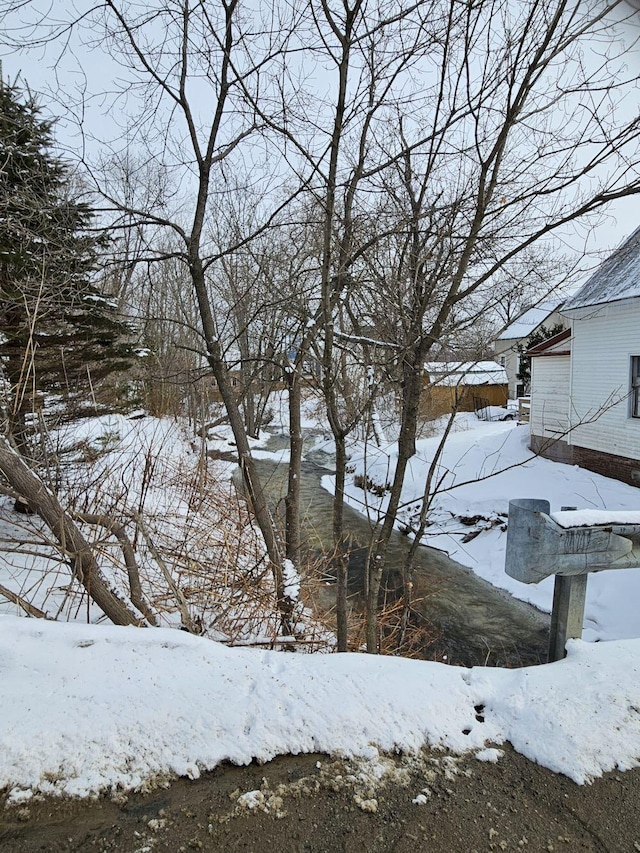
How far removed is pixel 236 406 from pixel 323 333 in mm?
1685

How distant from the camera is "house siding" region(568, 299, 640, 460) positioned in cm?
1392

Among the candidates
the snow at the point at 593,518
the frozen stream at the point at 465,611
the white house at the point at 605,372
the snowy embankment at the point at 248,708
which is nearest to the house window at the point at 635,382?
the white house at the point at 605,372

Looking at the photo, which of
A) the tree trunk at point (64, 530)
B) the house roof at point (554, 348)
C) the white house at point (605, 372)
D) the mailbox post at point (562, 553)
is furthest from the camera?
the house roof at point (554, 348)

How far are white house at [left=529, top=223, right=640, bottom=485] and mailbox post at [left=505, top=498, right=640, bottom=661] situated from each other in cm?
1126

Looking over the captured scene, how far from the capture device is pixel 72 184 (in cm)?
497

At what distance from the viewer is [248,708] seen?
1785 millimetres

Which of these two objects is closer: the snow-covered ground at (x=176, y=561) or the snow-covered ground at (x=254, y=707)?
the snow-covered ground at (x=254, y=707)

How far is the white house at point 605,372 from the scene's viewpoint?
1373 cm

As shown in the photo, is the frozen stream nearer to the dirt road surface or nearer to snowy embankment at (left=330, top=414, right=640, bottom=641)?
snowy embankment at (left=330, top=414, right=640, bottom=641)

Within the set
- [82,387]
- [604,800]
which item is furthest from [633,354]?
[604,800]

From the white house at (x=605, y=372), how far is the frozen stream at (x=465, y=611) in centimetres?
524

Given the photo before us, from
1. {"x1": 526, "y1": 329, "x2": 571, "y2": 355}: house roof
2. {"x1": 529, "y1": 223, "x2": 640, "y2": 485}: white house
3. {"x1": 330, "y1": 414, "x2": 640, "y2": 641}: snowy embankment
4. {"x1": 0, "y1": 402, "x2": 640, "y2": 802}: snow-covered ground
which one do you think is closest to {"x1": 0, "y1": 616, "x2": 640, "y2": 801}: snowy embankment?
{"x1": 0, "y1": 402, "x2": 640, "y2": 802}: snow-covered ground

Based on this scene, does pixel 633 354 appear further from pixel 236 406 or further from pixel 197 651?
pixel 197 651

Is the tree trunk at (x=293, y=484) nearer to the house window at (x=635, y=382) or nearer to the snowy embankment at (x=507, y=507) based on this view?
the snowy embankment at (x=507, y=507)
